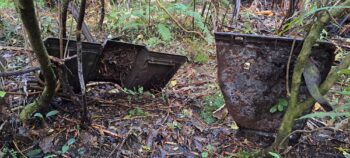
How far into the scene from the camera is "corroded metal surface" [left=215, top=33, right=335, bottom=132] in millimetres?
2498

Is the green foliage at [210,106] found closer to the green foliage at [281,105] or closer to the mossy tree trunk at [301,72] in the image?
the green foliage at [281,105]

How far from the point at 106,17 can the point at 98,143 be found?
3.34m

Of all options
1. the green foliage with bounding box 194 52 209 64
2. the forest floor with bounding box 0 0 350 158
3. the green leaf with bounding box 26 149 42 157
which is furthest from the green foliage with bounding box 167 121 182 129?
the green foliage with bounding box 194 52 209 64

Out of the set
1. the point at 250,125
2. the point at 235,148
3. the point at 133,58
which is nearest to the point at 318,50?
the point at 250,125

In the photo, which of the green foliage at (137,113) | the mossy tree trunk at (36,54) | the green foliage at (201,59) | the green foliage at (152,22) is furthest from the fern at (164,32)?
the mossy tree trunk at (36,54)

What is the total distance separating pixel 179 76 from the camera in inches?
167

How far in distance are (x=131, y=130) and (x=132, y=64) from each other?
558 millimetres

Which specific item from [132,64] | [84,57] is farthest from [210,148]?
[84,57]

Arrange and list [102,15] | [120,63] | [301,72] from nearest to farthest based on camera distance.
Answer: [301,72], [120,63], [102,15]

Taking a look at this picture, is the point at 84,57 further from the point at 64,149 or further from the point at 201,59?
the point at 201,59

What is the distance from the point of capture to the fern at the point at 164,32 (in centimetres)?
491

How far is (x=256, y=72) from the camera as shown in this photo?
8.60 ft

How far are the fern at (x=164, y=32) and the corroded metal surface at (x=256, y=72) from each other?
7.50ft

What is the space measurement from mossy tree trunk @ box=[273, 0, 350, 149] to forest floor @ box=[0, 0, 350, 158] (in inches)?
11.0
